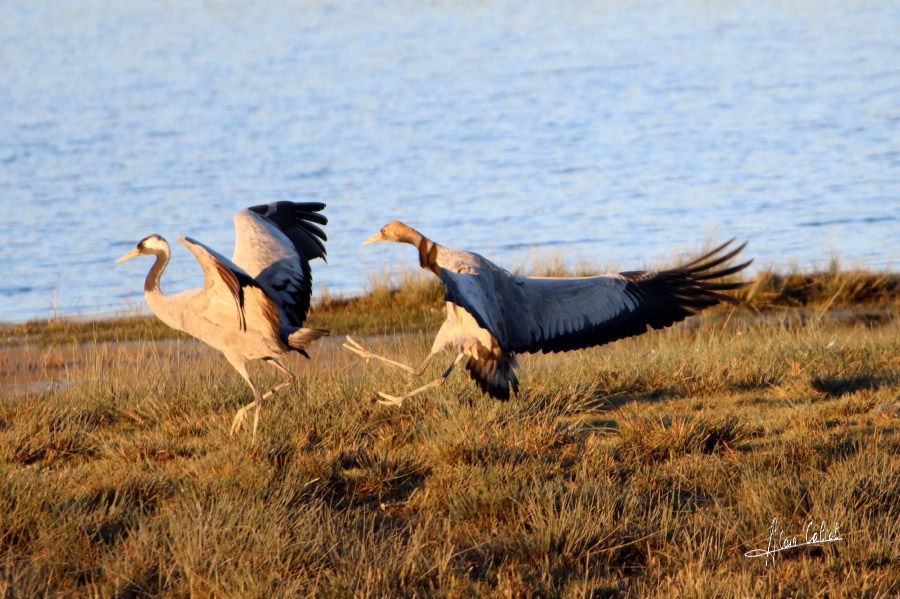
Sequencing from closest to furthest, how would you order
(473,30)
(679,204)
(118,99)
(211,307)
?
1. (211,307)
2. (679,204)
3. (118,99)
4. (473,30)

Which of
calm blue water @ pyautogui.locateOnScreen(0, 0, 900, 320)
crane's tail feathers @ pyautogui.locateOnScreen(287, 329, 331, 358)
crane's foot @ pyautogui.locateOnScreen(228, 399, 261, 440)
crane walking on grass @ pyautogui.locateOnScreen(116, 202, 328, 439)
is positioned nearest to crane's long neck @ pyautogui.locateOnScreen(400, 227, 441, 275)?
crane's tail feathers @ pyautogui.locateOnScreen(287, 329, 331, 358)

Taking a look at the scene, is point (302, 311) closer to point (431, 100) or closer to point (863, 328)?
point (863, 328)

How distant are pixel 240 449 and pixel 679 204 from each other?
13.7m

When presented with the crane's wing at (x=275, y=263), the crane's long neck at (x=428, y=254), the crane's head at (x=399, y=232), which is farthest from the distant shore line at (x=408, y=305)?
the crane's long neck at (x=428, y=254)

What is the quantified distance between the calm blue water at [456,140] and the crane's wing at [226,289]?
6.81 metres

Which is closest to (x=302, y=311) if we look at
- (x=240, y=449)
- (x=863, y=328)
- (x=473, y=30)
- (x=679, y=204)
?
(x=240, y=449)

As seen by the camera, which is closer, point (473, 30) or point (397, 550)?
point (397, 550)

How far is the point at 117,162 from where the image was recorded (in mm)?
22438

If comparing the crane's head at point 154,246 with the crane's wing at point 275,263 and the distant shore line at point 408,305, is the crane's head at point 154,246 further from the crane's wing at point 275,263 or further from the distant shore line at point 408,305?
the distant shore line at point 408,305

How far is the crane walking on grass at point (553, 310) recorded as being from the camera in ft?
21.6

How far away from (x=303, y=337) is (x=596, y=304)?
1.62 m

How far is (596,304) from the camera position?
7090mm
